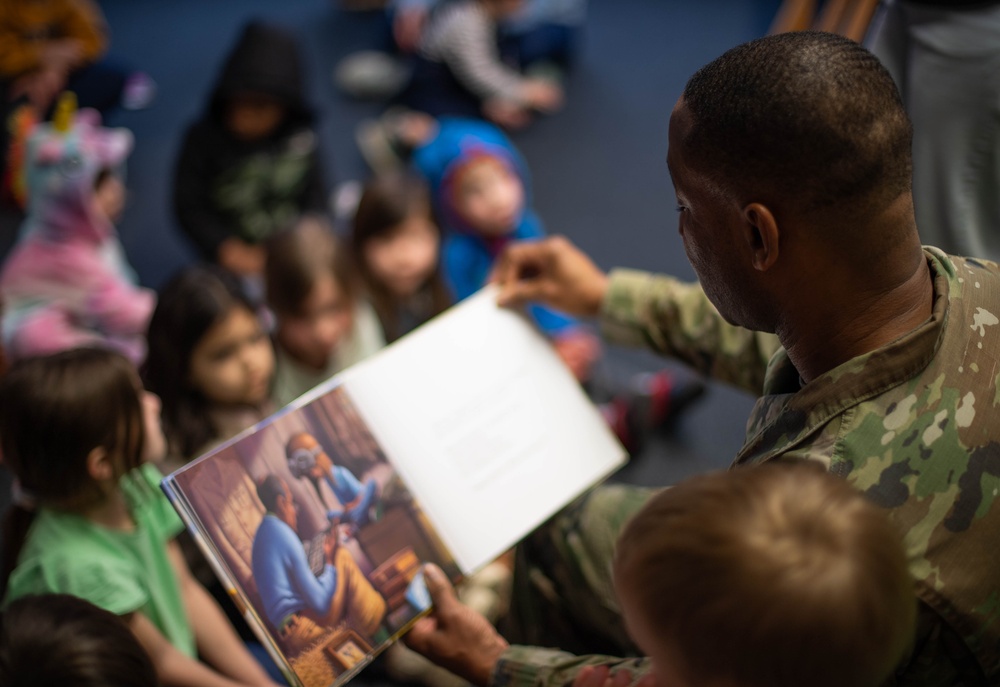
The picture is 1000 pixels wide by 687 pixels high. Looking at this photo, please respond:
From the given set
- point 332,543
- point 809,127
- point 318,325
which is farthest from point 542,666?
point 318,325

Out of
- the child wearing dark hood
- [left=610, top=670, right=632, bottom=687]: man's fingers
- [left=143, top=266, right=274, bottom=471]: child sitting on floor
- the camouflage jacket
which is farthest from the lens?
the child wearing dark hood

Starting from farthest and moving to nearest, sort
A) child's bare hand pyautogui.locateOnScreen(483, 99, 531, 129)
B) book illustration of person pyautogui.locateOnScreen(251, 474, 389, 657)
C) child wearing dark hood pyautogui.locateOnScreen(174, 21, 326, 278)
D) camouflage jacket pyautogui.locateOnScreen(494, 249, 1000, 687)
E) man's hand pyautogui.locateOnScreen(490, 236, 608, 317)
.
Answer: child's bare hand pyautogui.locateOnScreen(483, 99, 531, 129)
child wearing dark hood pyautogui.locateOnScreen(174, 21, 326, 278)
man's hand pyautogui.locateOnScreen(490, 236, 608, 317)
book illustration of person pyautogui.locateOnScreen(251, 474, 389, 657)
camouflage jacket pyautogui.locateOnScreen(494, 249, 1000, 687)

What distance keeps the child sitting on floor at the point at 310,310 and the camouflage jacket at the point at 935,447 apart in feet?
3.20

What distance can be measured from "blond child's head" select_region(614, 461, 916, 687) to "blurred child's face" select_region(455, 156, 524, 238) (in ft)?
4.82

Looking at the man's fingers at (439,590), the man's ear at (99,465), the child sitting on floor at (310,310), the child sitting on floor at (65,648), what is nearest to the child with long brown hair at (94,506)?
the man's ear at (99,465)

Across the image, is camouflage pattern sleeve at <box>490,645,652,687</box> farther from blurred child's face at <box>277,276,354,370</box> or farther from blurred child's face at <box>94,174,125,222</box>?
blurred child's face at <box>94,174,125,222</box>

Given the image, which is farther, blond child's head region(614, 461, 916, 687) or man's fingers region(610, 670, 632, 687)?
man's fingers region(610, 670, 632, 687)

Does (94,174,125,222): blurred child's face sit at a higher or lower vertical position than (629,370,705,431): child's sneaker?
higher

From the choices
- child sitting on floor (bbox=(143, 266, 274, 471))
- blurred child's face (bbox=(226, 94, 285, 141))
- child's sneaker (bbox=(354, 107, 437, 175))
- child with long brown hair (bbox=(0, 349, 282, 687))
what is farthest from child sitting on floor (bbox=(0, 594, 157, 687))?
child's sneaker (bbox=(354, 107, 437, 175))

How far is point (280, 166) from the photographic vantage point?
2.40 metres

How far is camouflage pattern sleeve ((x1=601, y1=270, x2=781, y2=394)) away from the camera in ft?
4.00

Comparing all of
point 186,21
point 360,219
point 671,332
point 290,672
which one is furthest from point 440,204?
point 186,21

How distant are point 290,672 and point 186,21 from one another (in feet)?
10.4

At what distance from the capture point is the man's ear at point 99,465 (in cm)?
119
